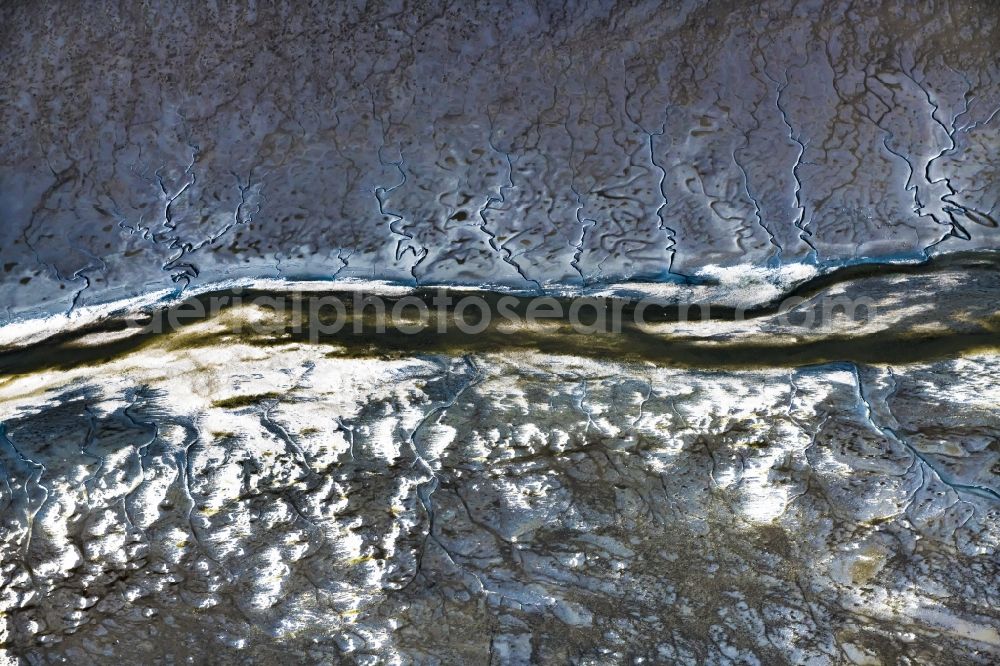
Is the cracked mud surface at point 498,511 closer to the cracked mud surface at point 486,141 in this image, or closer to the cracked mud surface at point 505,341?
the cracked mud surface at point 505,341

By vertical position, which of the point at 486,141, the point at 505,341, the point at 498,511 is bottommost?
the point at 498,511

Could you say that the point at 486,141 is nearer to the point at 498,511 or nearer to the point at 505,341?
the point at 505,341

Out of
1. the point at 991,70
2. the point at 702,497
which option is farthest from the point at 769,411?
the point at 991,70

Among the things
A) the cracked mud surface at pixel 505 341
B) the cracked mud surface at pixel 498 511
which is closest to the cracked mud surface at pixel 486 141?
the cracked mud surface at pixel 505 341

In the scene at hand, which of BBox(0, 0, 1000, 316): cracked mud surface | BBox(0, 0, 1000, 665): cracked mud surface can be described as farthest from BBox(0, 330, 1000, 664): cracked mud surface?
BBox(0, 0, 1000, 316): cracked mud surface

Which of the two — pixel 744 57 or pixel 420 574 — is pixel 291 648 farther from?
pixel 744 57

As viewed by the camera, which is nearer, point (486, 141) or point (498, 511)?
point (498, 511)

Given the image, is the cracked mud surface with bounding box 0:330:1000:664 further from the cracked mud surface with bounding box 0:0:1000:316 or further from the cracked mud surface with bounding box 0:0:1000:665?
the cracked mud surface with bounding box 0:0:1000:316

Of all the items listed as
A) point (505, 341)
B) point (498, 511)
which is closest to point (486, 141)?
point (505, 341)
